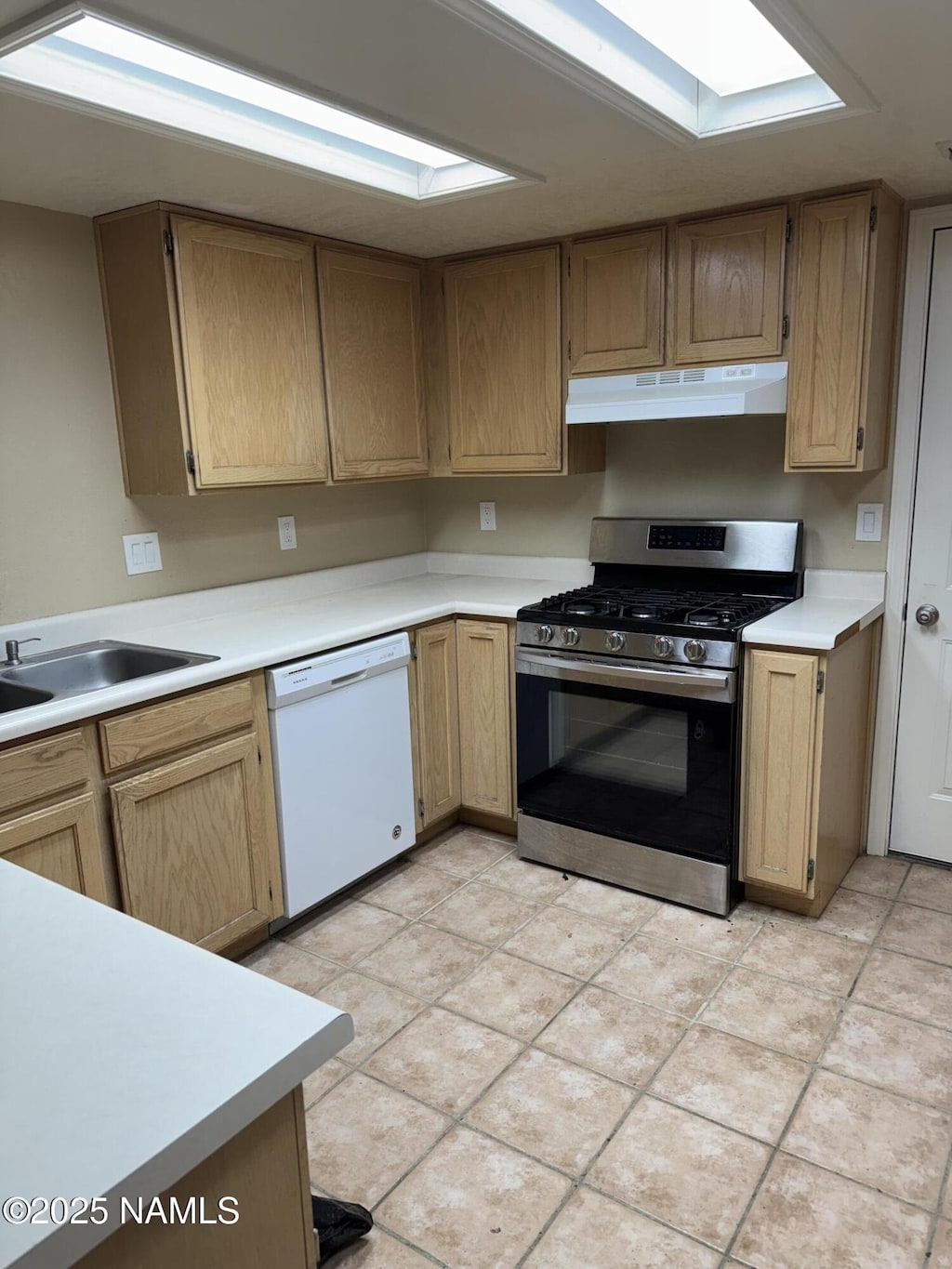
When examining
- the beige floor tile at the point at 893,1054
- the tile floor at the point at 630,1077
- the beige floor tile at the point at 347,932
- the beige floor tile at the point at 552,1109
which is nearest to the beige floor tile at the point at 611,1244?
the tile floor at the point at 630,1077

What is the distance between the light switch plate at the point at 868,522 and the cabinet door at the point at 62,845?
2467 millimetres

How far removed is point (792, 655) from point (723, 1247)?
1466 millimetres

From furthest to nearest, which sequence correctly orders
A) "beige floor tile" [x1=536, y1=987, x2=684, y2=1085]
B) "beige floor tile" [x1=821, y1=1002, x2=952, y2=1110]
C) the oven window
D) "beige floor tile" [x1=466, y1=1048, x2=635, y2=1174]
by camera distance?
the oven window < "beige floor tile" [x1=536, y1=987, x2=684, y2=1085] < "beige floor tile" [x1=821, y1=1002, x2=952, y2=1110] < "beige floor tile" [x1=466, y1=1048, x2=635, y2=1174]

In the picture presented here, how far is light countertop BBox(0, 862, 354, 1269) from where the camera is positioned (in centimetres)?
70

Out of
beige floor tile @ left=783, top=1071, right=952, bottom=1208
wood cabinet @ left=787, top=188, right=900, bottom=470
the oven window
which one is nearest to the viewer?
beige floor tile @ left=783, top=1071, right=952, bottom=1208

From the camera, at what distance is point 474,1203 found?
5.92ft

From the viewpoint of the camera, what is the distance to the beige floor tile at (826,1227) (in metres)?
1.66

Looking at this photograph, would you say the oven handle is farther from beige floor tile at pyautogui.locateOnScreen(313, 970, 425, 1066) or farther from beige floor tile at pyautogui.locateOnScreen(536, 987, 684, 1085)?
beige floor tile at pyautogui.locateOnScreen(313, 970, 425, 1066)

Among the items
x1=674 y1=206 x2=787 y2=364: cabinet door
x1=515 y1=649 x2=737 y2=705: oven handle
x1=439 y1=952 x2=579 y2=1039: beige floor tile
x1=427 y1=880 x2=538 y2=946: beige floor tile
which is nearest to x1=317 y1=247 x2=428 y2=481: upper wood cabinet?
x1=515 y1=649 x2=737 y2=705: oven handle

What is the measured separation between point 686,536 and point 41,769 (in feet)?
7.26

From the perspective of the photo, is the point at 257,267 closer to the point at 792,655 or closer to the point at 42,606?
the point at 42,606

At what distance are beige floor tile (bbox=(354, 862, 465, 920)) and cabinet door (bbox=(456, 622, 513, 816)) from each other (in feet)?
1.14

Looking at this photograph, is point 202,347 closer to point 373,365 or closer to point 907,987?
point 373,365

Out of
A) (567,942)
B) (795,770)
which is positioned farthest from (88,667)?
(795,770)
